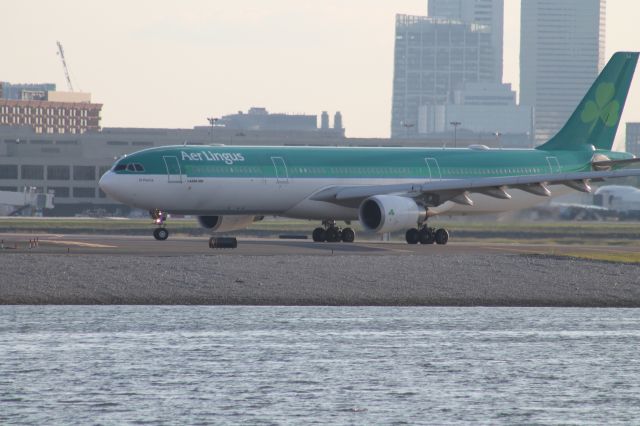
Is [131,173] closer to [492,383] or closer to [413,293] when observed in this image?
[413,293]

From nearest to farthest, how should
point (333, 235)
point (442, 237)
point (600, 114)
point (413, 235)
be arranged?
point (413, 235), point (442, 237), point (333, 235), point (600, 114)

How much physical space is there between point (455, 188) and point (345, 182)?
222 inches

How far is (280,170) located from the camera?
67.9 metres

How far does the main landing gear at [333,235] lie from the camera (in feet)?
236

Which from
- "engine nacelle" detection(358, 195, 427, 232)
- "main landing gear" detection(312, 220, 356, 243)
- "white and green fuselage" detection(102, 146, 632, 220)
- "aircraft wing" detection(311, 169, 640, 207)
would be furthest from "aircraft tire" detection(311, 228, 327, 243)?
"engine nacelle" detection(358, 195, 427, 232)

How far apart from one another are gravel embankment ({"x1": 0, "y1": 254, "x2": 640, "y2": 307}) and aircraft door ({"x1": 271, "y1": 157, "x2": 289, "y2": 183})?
392 inches

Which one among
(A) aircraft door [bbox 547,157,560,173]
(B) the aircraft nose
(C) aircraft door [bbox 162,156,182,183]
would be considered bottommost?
(B) the aircraft nose

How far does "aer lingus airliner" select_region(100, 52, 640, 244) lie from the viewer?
6600cm

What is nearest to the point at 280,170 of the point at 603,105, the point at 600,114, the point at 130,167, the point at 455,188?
the point at 130,167

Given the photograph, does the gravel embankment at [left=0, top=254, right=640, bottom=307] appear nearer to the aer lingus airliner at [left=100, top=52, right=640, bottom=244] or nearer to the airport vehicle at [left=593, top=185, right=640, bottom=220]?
the aer lingus airliner at [left=100, top=52, right=640, bottom=244]

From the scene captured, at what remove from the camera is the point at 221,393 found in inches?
1266

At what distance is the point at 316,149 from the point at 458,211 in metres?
8.22

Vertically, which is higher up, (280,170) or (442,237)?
(280,170)

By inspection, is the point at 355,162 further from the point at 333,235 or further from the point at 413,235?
the point at 413,235
